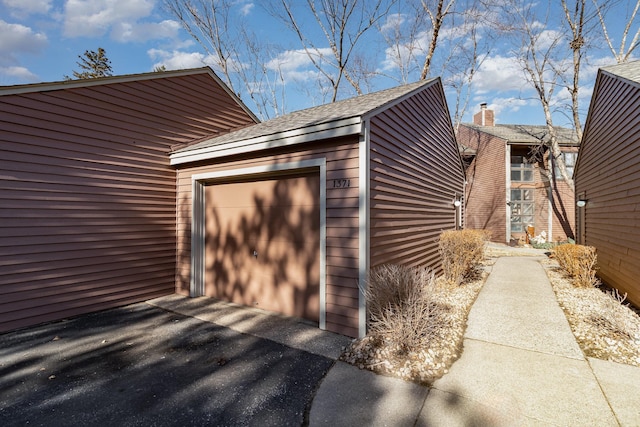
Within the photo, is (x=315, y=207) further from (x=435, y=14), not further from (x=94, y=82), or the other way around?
(x=435, y=14)

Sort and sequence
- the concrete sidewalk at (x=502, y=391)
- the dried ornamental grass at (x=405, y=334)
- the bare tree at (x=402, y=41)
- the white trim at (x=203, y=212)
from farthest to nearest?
1. the bare tree at (x=402, y=41)
2. the white trim at (x=203, y=212)
3. the dried ornamental grass at (x=405, y=334)
4. the concrete sidewalk at (x=502, y=391)

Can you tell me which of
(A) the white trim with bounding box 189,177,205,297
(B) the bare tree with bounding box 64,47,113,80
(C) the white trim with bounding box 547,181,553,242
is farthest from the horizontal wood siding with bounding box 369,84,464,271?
(B) the bare tree with bounding box 64,47,113,80

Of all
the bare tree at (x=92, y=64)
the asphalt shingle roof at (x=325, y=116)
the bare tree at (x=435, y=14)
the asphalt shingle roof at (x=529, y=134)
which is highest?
the bare tree at (x=92, y=64)

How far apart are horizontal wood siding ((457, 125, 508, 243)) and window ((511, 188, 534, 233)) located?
865mm

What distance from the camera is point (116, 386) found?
2896 mm

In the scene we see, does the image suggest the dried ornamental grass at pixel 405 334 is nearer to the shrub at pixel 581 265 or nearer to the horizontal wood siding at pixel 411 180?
the horizontal wood siding at pixel 411 180

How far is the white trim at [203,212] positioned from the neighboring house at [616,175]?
5.19 meters

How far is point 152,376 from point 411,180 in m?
5.01

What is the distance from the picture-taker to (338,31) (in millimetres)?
12961

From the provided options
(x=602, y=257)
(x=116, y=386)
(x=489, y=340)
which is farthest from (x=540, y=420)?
(x=602, y=257)

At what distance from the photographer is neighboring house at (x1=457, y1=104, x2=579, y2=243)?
1458 cm

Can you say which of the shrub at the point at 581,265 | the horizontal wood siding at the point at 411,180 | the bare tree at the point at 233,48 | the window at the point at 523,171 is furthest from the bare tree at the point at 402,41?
the shrub at the point at 581,265

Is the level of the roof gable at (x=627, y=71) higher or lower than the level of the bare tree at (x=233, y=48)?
lower

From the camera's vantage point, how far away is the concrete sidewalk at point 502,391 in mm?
2350
